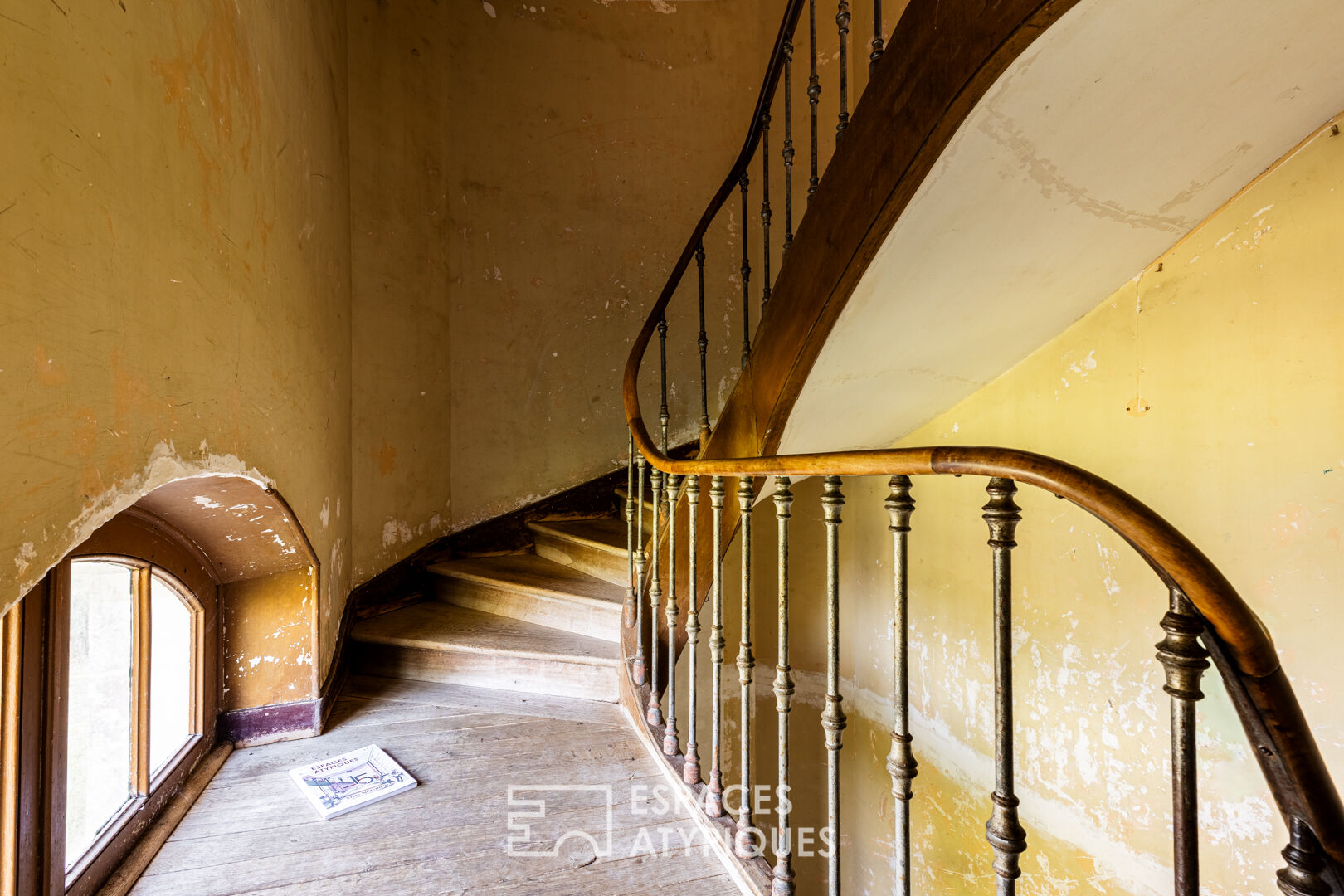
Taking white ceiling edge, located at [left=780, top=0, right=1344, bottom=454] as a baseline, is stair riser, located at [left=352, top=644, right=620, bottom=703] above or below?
below

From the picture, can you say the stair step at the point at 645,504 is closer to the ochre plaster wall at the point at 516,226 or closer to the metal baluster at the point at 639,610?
the ochre plaster wall at the point at 516,226

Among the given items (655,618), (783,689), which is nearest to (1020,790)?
(655,618)

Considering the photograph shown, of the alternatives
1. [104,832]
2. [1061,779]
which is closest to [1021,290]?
[1061,779]

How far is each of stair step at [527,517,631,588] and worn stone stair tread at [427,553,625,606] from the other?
0.03 meters

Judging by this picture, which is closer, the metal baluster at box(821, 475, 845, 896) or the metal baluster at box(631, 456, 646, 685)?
the metal baluster at box(821, 475, 845, 896)

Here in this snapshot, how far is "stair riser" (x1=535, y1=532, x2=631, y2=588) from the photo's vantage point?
2.85 metres

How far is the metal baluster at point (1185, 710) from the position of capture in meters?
0.68

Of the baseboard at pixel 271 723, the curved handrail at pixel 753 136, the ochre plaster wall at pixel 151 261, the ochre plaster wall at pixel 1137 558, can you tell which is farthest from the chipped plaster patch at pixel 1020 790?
the ochre plaster wall at pixel 151 261

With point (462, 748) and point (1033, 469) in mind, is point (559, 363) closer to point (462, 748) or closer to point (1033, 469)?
point (462, 748)

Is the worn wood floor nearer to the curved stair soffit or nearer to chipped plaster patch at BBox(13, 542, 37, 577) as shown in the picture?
chipped plaster patch at BBox(13, 542, 37, 577)

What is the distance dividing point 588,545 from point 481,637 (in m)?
0.62

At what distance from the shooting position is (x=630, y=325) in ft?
12.2

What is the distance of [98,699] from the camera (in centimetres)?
174

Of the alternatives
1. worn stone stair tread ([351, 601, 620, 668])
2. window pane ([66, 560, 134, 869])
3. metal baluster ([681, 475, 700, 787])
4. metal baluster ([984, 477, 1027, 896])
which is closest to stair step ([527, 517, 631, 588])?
worn stone stair tread ([351, 601, 620, 668])
